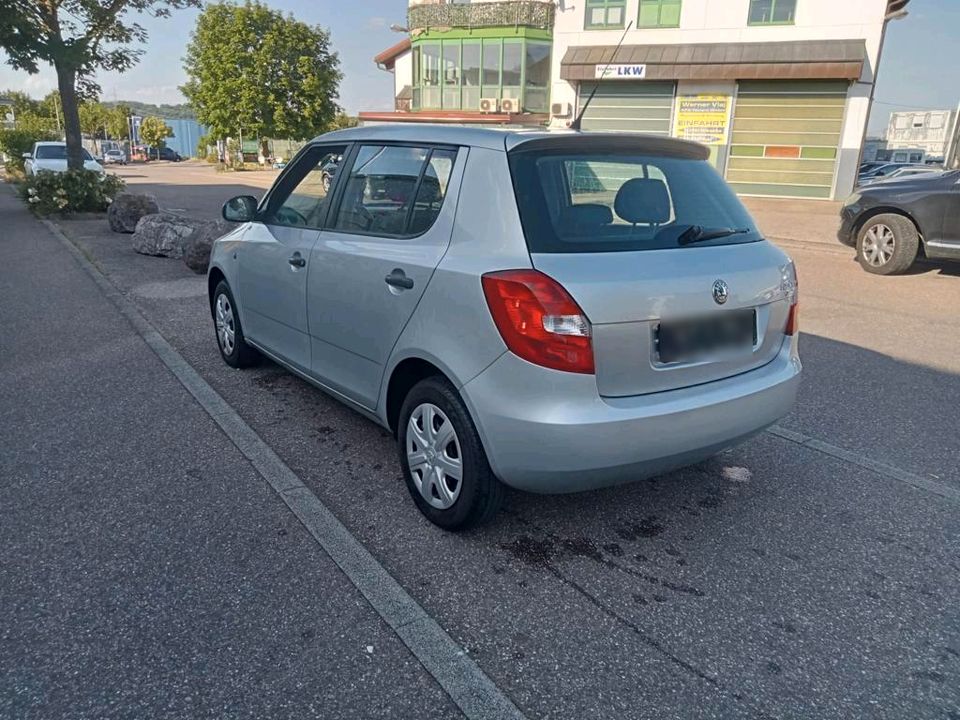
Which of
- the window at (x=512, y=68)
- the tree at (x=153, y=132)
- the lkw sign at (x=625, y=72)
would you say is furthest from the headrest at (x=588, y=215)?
the tree at (x=153, y=132)

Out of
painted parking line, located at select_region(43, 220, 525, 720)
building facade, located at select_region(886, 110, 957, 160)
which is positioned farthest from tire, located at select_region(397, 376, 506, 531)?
building facade, located at select_region(886, 110, 957, 160)

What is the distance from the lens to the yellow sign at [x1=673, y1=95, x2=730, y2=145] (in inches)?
857

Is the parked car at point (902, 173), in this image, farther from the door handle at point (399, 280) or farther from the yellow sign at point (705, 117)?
the door handle at point (399, 280)

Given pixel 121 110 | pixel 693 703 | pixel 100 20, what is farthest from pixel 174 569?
pixel 121 110

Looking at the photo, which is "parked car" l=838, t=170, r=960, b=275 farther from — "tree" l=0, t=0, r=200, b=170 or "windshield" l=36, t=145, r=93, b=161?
"windshield" l=36, t=145, r=93, b=161

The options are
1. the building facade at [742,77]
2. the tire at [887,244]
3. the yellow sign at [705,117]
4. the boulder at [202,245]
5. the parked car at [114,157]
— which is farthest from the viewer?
the parked car at [114,157]

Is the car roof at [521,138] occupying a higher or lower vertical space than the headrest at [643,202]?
higher

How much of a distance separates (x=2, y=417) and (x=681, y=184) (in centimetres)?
417

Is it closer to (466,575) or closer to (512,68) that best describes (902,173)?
(512,68)

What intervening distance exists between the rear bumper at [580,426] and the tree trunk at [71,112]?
51.3ft

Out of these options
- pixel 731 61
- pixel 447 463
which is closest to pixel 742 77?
pixel 731 61

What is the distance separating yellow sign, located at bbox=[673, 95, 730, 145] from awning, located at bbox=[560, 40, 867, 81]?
99cm

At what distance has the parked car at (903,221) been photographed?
8727mm

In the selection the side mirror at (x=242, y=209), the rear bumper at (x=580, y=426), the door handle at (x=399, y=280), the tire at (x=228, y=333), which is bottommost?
the tire at (x=228, y=333)
